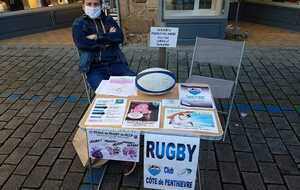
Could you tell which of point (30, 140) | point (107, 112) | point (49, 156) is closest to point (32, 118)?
point (30, 140)

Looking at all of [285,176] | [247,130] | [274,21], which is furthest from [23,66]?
[274,21]

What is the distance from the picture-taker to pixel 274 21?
785 centimetres

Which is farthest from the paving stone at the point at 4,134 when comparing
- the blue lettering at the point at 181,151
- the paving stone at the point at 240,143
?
the paving stone at the point at 240,143

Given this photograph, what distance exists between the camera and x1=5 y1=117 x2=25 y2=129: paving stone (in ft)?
12.6

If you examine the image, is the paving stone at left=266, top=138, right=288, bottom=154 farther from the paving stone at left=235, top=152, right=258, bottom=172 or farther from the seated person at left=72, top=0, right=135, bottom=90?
the seated person at left=72, top=0, right=135, bottom=90

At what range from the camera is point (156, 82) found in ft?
8.32

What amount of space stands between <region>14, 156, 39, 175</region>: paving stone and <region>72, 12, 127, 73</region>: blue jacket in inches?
45.4

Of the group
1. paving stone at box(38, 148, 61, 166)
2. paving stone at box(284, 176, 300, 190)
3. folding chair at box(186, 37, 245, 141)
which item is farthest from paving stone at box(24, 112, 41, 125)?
paving stone at box(284, 176, 300, 190)

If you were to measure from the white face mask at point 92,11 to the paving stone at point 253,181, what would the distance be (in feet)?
7.97

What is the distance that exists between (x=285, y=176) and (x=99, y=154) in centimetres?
192

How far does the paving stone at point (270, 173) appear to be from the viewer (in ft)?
9.49

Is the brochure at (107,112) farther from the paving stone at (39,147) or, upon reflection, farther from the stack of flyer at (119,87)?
the paving stone at (39,147)

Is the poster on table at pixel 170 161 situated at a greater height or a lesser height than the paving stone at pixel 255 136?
greater

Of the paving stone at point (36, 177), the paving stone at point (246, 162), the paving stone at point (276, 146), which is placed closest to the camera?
the paving stone at point (36, 177)
